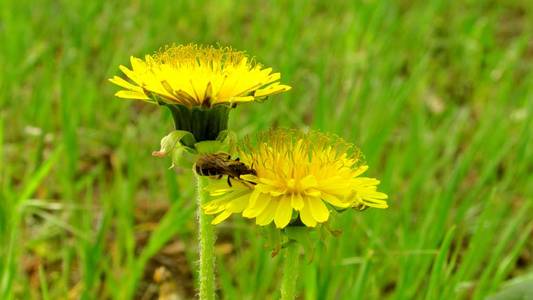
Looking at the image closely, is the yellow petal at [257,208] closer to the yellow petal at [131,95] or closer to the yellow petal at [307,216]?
the yellow petal at [307,216]

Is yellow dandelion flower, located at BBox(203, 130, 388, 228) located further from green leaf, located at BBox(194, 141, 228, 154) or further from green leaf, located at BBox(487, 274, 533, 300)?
green leaf, located at BBox(487, 274, 533, 300)

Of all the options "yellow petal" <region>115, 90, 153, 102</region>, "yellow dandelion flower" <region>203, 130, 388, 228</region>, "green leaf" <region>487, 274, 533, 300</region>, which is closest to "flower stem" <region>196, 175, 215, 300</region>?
"yellow dandelion flower" <region>203, 130, 388, 228</region>

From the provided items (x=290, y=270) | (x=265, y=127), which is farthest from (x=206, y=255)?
(x=265, y=127)

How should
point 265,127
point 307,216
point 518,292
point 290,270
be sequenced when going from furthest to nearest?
1. point 265,127
2. point 518,292
3. point 290,270
4. point 307,216

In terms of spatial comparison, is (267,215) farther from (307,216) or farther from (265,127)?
(265,127)

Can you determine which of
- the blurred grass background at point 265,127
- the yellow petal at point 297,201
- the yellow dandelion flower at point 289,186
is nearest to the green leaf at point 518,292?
the blurred grass background at point 265,127

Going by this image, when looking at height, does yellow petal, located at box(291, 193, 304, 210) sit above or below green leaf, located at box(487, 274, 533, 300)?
above
